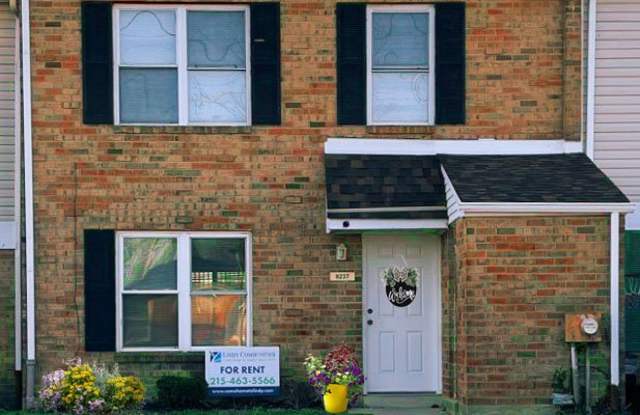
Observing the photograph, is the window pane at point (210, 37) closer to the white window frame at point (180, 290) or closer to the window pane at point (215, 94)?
the window pane at point (215, 94)

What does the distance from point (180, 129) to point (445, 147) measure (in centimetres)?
334

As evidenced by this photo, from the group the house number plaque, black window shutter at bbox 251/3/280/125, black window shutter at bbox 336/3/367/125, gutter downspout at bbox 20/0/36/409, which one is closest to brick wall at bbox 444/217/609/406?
the house number plaque

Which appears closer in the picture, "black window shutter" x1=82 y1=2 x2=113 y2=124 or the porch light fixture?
"black window shutter" x1=82 y1=2 x2=113 y2=124

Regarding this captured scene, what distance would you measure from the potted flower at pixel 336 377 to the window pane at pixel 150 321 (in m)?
1.87

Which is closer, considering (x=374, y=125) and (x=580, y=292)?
(x=580, y=292)

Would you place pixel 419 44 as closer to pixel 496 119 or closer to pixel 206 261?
pixel 496 119

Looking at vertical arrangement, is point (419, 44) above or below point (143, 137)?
above

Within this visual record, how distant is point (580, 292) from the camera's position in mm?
11523

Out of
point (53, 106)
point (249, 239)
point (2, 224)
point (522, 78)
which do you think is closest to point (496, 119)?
point (522, 78)

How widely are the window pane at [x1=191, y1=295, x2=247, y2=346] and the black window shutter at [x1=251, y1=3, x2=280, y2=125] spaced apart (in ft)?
7.54

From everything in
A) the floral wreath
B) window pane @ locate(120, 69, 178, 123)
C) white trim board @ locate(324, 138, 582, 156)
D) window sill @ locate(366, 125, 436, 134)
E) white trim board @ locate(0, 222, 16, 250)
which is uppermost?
window pane @ locate(120, 69, 178, 123)

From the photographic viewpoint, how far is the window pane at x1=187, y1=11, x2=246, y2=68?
12805mm

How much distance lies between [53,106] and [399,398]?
5668 millimetres

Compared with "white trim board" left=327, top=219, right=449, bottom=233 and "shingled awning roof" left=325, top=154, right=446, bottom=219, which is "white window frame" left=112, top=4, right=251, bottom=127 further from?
"white trim board" left=327, top=219, right=449, bottom=233
